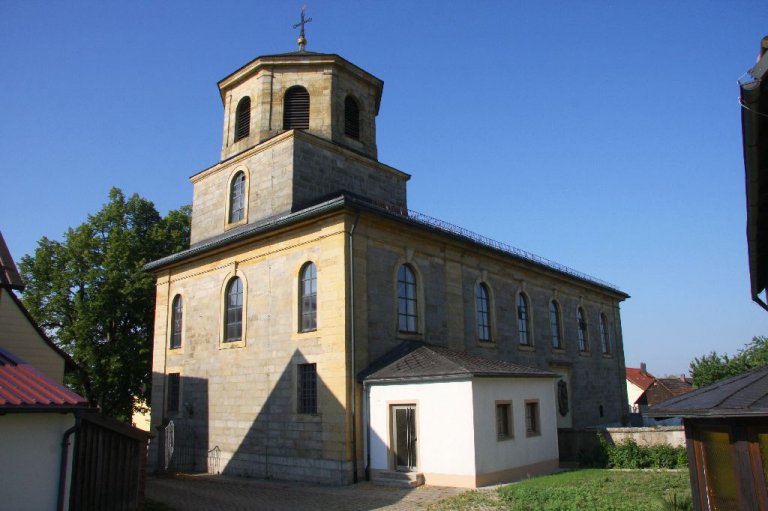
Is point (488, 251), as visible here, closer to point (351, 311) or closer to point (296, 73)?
point (351, 311)

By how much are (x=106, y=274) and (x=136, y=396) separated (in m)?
6.46

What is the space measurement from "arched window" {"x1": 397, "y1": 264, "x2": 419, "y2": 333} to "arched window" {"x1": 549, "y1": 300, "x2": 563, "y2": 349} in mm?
10255

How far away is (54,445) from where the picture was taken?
921 centimetres

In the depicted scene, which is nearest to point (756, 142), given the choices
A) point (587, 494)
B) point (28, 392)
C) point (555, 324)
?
point (587, 494)

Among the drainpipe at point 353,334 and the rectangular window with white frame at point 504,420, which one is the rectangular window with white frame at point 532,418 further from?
the drainpipe at point 353,334

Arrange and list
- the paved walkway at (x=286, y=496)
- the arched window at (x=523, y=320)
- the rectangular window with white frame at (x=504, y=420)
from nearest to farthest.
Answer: the paved walkway at (x=286, y=496) < the rectangular window with white frame at (x=504, y=420) < the arched window at (x=523, y=320)

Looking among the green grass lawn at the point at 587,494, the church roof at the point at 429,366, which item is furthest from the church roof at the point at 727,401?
the church roof at the point at 429,366

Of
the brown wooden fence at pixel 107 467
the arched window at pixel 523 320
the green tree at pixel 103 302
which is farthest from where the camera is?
the green tree at pixel 103 302

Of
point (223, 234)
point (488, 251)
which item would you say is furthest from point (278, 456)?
point (488, 251)

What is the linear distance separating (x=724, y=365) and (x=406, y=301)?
79.6ft

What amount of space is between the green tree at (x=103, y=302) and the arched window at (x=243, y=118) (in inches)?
413

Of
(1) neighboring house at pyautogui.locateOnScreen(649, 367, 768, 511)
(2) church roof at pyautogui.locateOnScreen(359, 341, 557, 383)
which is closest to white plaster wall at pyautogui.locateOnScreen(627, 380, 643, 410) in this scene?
(2) church roof at pyautogui.locateOnScreen(359, 341, 557, 383)

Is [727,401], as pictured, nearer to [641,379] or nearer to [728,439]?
[728,439]

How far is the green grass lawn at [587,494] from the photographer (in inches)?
423
